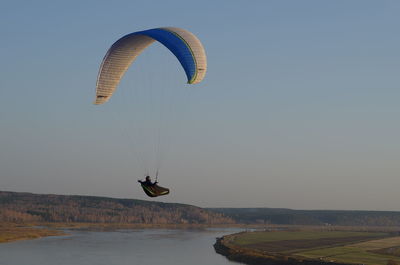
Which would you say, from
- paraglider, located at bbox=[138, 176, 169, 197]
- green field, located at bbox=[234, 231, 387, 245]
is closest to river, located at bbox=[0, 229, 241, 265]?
green field, located at bbox=[234, 231, 387, 245]

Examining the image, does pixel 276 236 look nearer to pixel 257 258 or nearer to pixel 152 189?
pixel 257 258

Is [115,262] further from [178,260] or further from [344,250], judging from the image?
[344,250]

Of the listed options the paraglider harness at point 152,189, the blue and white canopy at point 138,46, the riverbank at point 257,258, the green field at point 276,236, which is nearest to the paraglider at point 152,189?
the paraglider harness at point 152,189

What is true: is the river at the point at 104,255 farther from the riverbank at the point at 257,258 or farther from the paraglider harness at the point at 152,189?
the paraglider harness at the point at 152,189

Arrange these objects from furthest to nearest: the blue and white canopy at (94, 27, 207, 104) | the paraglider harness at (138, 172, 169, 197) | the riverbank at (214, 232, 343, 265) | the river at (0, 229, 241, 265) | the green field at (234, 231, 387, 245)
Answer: the green field at (234, 231, 387, 245) → the riverbank at (214, 232, 343, 265) → the river at (0, 229, 241, 265) → the blue and white canopy at (94, 27, 207, 104) → the paraglider harness at (138, 172, 169, 197)

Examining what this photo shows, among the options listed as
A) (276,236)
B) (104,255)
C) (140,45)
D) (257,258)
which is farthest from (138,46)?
(276,236)

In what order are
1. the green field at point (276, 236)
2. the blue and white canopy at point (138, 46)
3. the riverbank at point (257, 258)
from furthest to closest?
the green field at point (276, 236), the riverbank at point (257, 258), the blue and white canopy at point (138, 46)

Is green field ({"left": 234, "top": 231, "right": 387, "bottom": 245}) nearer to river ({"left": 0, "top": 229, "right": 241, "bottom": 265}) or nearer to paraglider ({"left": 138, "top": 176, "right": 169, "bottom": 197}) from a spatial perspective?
river ({"left": 0, "top": 229, "right": 241, "bottom": 265})

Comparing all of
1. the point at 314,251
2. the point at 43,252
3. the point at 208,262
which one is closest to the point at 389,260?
the point at 314,251
